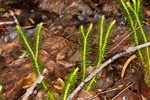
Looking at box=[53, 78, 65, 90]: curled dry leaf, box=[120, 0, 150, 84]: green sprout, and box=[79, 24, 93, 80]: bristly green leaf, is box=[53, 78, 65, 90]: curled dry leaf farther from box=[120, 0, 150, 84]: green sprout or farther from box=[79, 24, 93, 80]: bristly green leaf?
box=[120, 0, 150, 84]: green sprout

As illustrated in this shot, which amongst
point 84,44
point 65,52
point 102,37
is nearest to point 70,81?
point 84,44

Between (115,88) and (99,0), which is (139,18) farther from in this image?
(99,0)

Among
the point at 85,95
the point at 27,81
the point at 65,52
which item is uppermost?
the point at 65,52

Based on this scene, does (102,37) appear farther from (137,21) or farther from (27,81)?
(27,81)

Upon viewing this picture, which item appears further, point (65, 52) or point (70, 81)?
point (65, 52)

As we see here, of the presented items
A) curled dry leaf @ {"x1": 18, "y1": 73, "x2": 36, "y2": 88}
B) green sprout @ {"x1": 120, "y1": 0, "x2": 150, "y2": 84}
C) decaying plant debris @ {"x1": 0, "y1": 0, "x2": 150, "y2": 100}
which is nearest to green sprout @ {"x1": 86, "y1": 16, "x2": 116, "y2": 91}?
decaying plant debris @ {"x1": 0, "y1": 0, "x2": 150, "y2": 100}

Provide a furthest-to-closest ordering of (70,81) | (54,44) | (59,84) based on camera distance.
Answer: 1. (54,44)
2. (59,84)
3. (70,81)

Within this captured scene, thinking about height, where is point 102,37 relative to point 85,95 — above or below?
above

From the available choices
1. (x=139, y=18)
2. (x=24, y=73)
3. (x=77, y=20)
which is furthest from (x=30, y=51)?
(x=77, y=20)
